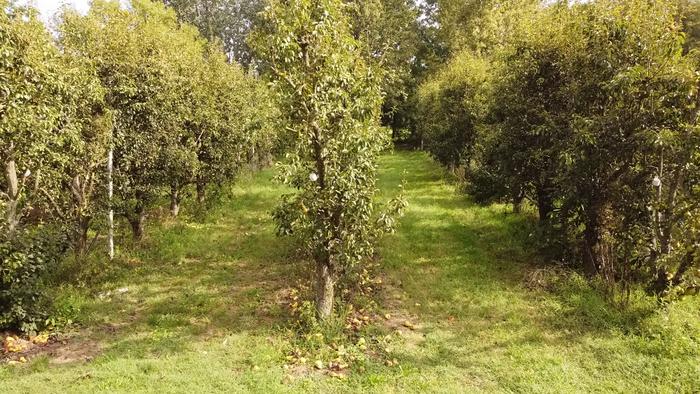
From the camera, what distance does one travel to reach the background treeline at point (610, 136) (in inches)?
355

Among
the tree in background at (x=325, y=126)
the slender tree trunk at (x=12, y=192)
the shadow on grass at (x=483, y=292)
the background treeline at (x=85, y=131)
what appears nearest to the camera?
the tree in background at (x=325, y=126)

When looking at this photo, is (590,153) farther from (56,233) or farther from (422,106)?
(422,106)

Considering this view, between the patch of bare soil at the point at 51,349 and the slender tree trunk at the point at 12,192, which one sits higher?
the slender tree trunk at the point at 12,192

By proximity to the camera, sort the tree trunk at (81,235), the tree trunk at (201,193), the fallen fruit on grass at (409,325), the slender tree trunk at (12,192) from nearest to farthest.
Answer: the fallen fruit on grass at (409,325) → the slender tree trunk at (12,192) → the tree trunk at (81,235) → the tree trunk at (201,193)

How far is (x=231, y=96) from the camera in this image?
19.2m

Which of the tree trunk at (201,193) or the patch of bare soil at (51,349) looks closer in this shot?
the patch of bare soil at (51,349)

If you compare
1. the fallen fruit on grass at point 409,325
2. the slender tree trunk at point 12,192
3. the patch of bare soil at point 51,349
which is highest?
the slender tree trunk at point 12,192

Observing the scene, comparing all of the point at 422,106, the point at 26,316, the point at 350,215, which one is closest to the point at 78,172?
the point at 26,316

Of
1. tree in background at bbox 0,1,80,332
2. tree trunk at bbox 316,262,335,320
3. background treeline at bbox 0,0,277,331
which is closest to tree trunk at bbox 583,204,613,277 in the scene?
tree trunk at bbox 316,262,335,320

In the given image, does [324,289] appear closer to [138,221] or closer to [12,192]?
[12,192]

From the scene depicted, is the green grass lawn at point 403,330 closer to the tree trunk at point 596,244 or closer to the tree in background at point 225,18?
the tree trunk at point 596,244

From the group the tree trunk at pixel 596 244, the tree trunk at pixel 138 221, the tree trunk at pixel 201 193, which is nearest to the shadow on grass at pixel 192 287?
the tree trunk at pixel 138 221

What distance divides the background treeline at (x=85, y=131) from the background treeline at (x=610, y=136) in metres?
6.97

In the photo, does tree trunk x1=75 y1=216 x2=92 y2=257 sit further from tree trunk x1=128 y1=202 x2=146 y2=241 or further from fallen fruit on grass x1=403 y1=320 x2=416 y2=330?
fallen fruit on grass x1=403 y1=320 x2=416 y2=330
